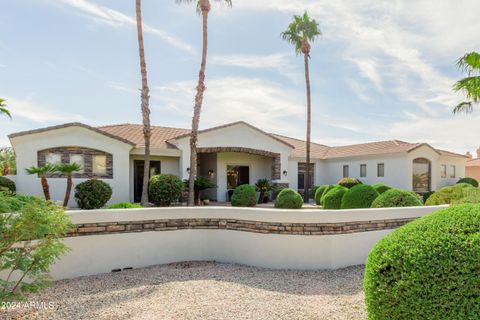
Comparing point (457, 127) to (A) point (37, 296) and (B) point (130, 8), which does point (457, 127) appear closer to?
(B) point (130, 8)

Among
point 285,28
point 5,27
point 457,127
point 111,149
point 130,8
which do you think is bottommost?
point 111,149

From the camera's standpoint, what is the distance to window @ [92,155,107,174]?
16.0m

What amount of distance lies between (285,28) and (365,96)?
9837 millimetres

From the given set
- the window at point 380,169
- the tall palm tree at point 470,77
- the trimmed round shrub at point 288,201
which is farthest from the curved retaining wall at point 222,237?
the window at point 380,169

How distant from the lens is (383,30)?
11.1 metres

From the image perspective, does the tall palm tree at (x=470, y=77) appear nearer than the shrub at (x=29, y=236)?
No

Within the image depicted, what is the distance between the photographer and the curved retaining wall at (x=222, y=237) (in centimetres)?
557

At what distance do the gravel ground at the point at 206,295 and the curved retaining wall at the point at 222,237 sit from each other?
0.80ft

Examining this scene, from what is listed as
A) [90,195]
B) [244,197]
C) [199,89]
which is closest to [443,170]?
[244,197]

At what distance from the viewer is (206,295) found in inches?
179

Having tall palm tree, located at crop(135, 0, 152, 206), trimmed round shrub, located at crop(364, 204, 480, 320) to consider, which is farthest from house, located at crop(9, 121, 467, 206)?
trimmed round shrub, located at crop(364, 204, 480, 320)

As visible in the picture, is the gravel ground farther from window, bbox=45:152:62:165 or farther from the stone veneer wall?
window, bbox=45:152:62:165

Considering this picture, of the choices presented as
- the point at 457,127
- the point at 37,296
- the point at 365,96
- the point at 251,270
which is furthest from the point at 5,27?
the point at 457,127

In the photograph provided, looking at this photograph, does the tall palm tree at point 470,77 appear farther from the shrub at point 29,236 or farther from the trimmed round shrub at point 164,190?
the shrub at point 29,236
